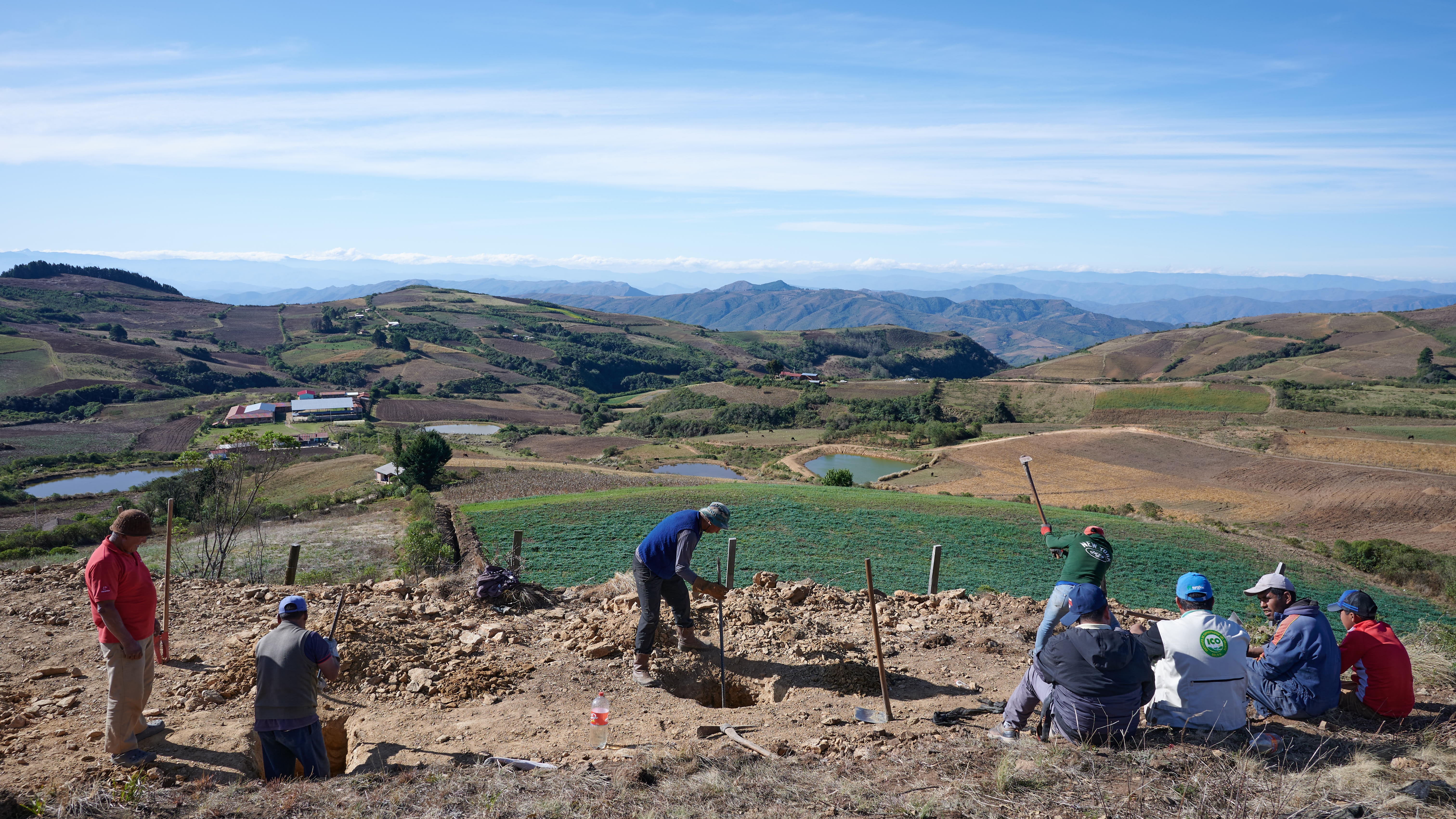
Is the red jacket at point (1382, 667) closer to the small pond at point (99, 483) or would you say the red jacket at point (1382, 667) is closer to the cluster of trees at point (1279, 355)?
the small pond at point (99, 483)

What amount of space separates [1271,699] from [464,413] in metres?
96.7

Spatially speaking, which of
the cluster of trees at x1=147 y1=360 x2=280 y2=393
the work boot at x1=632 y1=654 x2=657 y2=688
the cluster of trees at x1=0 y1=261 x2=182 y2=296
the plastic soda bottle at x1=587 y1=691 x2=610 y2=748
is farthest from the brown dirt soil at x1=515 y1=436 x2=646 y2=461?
the cluster of trees at x1=0 y1=261 x2=182 y2=296

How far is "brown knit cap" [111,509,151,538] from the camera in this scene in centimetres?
591

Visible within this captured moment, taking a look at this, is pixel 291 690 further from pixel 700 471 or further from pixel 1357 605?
pixel 700 471

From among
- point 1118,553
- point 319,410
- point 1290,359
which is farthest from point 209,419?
point 1290,359

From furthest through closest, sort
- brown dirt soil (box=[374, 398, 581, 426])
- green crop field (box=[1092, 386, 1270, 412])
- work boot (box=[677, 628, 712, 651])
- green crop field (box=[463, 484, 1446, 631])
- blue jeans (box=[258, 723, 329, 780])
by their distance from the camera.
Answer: brown dirt soil (box=[374, 398, 581, 426]), green crop field (box=[1092, 386, 1270, 412]), green crop field (box=[463, 484, 1446, 631]), work boot (box=[677, 628, 712, 651]), blue jeans (box=[258, 723, 329, 780])

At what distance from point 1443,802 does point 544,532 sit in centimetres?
2423

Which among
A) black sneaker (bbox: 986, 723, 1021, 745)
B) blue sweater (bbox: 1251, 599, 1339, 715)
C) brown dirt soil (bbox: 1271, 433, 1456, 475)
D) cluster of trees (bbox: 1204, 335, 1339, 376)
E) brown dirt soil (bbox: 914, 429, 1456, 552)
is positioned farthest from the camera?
cluster of trees (bbox: 1204, 335, 1339, 376)

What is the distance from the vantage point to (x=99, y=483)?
53875 millimetres

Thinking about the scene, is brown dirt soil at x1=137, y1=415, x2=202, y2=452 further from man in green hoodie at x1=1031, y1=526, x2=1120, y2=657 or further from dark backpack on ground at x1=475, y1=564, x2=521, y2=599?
man in green hoodie at x1=1031, y1=526, x2=1120, y2=657

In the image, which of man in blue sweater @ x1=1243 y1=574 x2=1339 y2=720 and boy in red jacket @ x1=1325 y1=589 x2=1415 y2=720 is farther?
boy in red jacket @ x1=1325 y1=589 x2=1415 y2=720

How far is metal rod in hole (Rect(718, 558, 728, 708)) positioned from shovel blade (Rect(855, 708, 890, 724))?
144cm

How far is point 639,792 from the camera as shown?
524cm

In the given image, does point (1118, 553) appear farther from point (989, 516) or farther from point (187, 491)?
point (187, 491)
